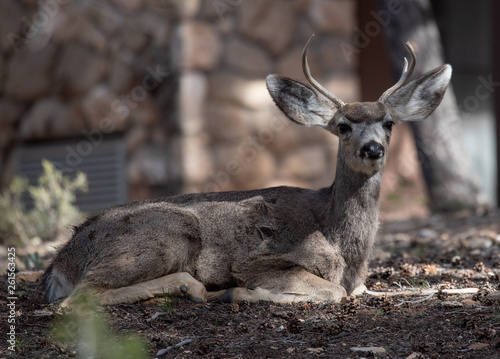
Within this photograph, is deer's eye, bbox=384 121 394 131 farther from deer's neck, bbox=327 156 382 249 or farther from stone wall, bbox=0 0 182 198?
stone wall, bbox=0 0 182 198

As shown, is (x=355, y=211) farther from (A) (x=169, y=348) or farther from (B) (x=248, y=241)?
(A) (x=169, y=348)

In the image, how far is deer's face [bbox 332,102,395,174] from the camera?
4939 millimetres

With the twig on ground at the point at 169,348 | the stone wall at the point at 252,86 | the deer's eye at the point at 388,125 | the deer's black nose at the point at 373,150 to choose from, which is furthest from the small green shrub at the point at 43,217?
the twig on ground at the point at 169,348

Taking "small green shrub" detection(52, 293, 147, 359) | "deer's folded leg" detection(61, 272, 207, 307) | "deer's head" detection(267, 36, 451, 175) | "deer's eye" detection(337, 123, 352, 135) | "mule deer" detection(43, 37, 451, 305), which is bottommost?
"small green shrub" detection(52, 293, 147, 359)

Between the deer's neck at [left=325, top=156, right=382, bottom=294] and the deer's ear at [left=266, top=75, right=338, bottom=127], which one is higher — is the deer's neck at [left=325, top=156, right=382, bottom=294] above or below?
below

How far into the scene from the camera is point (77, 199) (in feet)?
33.4

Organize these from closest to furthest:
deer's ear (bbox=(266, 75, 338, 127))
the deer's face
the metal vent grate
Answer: the deer's face → deer's ear (bbox=(266, 75, 338, 127)) → the metal vent grate

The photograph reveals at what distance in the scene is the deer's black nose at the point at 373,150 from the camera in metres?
4.88

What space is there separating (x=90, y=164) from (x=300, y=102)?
17.1ft

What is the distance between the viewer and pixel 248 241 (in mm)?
5113

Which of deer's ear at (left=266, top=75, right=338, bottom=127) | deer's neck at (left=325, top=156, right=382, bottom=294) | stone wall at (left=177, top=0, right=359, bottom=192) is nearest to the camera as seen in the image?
deer's neck at (left=325, top=156, right=382, bottom=294)

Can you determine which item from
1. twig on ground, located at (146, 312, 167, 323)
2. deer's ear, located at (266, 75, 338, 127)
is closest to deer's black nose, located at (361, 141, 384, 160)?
deer's ear, located at (266, 75, 338, 127)

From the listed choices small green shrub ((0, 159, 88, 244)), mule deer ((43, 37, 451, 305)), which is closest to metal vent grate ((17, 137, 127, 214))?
small green shrub ((0, 159, 88, 244))

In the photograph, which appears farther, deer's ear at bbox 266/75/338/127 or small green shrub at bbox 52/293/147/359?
deer's ear at bbox 266/75/338/127
